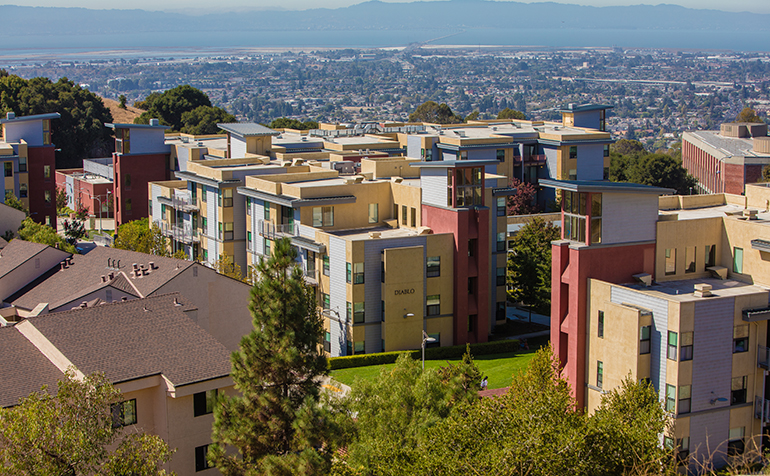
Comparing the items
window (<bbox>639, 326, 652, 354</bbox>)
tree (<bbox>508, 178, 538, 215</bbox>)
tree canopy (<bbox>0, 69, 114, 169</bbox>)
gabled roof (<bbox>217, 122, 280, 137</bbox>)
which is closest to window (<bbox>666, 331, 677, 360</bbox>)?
window (<bbox>639, 326, 652, 354</bbox>)

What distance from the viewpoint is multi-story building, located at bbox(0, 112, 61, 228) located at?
9500 cm

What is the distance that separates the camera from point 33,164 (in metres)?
97.1

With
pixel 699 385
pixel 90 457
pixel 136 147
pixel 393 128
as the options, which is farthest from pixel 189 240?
pixel 90 457

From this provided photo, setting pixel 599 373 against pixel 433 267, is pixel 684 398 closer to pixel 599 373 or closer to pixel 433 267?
pixel 599 373

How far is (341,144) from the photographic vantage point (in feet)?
317

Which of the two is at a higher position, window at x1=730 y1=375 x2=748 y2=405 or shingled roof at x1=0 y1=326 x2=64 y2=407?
shingled roof at x1=0 y1=326 x2=64 y2=407

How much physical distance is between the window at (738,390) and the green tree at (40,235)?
49280 millimetres

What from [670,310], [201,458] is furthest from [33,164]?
[670,310]

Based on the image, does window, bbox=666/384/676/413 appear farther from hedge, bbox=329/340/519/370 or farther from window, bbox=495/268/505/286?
window, bbox=495/268/505/286

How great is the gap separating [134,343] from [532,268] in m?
38.9

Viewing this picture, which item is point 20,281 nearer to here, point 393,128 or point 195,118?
point 393,128

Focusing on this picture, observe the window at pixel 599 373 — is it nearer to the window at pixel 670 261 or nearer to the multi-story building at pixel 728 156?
the window at pixel 670 261

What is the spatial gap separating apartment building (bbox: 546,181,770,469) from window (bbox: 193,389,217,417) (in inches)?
759

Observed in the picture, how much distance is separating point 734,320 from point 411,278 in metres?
22.8
